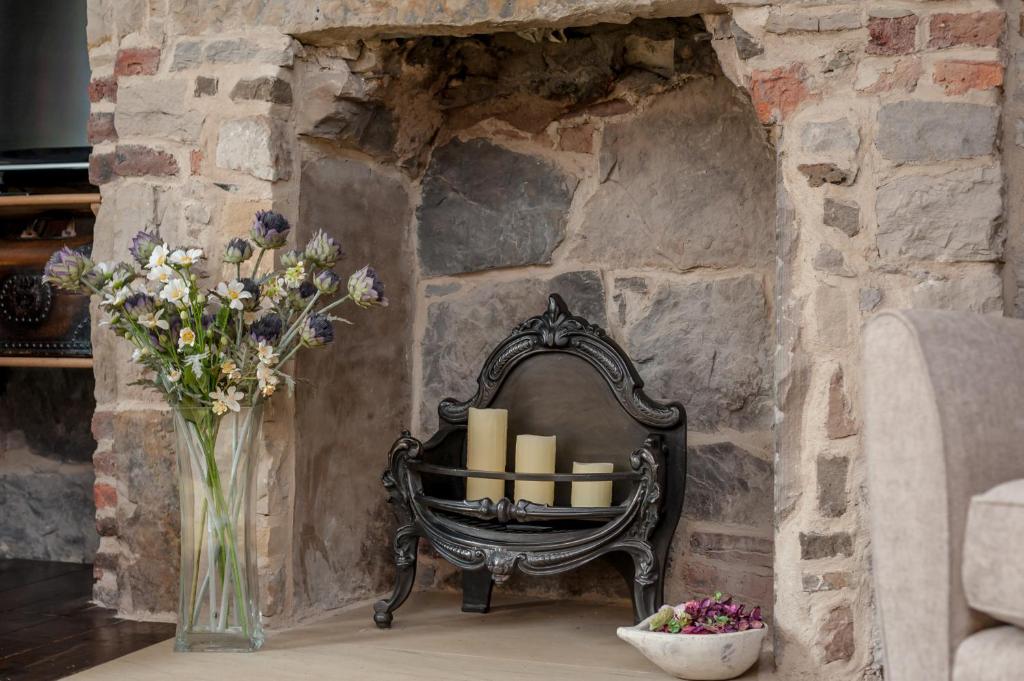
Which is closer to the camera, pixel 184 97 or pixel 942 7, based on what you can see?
pixel 942 7

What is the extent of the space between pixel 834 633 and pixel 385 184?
1461mm

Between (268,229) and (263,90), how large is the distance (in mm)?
350

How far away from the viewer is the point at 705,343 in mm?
2604

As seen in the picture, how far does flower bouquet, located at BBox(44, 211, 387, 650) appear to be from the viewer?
225cm

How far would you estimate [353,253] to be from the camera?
8.78 feet

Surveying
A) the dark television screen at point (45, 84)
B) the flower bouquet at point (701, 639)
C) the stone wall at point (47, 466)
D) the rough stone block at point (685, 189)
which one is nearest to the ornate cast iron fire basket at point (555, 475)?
the flower bouquet at point (701, 639)

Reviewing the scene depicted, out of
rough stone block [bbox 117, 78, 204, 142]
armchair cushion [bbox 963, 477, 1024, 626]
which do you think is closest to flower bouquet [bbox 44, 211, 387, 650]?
rough stone block [bbox 117, 78, 204, 142]

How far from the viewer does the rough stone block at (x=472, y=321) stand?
277 centimetres

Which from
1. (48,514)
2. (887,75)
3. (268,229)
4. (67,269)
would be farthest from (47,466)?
(887,75)

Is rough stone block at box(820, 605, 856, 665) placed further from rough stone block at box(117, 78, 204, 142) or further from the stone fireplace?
rough stone block at box(117, 78, 204, 142)

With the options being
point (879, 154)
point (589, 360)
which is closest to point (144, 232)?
point (589, 360)

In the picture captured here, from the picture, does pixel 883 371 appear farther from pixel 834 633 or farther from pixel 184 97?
pixel 184 97

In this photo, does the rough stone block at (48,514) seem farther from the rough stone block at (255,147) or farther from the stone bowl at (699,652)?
the stone bowl at (699,652)

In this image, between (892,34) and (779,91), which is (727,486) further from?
(892,34)
